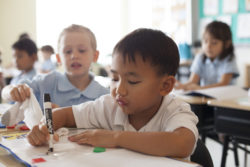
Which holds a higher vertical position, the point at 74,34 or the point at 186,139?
the point at 74,34

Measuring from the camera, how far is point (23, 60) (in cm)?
291

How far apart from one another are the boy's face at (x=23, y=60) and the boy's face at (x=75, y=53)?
125 centimetres

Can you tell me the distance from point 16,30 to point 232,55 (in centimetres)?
531

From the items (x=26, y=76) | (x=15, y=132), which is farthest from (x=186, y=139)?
(x=26, y=76)

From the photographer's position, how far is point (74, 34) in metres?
1.72

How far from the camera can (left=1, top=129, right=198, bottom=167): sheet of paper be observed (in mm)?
671

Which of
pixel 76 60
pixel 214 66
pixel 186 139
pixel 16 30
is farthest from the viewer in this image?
pixel 16 30

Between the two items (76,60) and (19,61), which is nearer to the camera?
(76,60)

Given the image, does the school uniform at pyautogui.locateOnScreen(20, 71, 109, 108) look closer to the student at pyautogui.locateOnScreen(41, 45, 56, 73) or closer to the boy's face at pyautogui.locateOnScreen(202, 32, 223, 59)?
the boy's face at pyautogui.locateOnScreen(202, 32, 223, 59)

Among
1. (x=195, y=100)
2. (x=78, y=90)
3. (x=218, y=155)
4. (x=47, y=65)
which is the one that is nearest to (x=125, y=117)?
(x=78, y=90)

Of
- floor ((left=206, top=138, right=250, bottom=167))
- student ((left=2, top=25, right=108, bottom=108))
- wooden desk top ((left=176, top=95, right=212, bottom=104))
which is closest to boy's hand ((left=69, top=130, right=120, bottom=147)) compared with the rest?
student ((left=2, top=25, right=108, bottom=108))

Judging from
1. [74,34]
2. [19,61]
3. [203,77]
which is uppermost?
[74,34]

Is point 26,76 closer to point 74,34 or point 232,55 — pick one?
point 74,34

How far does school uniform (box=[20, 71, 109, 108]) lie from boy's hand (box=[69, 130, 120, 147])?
0.78 metres
